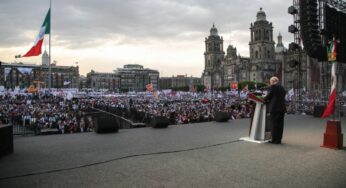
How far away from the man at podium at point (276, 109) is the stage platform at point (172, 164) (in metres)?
0.34

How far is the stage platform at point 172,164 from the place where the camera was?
13.9ft

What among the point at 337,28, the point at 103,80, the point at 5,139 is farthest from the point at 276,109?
the point at 103,80

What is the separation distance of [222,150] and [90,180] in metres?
3.45

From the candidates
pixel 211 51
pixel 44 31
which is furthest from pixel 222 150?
pixel 211 51

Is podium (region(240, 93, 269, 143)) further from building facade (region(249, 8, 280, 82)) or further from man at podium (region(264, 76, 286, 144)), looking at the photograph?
building facade (region(249, 8, 280, 82))

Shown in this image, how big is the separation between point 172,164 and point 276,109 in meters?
3.68

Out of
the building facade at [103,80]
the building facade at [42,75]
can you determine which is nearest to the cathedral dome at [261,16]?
the building facade at [42,75]

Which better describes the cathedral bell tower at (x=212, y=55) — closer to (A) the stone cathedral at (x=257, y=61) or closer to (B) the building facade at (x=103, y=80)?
(A) the stone cathedral at (x=257, y=61)

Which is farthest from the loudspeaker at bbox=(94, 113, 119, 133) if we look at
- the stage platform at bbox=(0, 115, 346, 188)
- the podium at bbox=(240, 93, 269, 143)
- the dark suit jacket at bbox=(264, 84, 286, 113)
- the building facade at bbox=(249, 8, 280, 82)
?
the building facade at bbox=(249, 8, 280, 82)

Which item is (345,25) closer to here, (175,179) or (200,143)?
(200,143)

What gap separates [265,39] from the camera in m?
110

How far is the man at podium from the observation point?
7379 millimetres

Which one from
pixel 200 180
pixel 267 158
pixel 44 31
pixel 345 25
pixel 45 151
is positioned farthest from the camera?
pixel 44 31

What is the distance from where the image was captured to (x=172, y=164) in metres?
5.26
